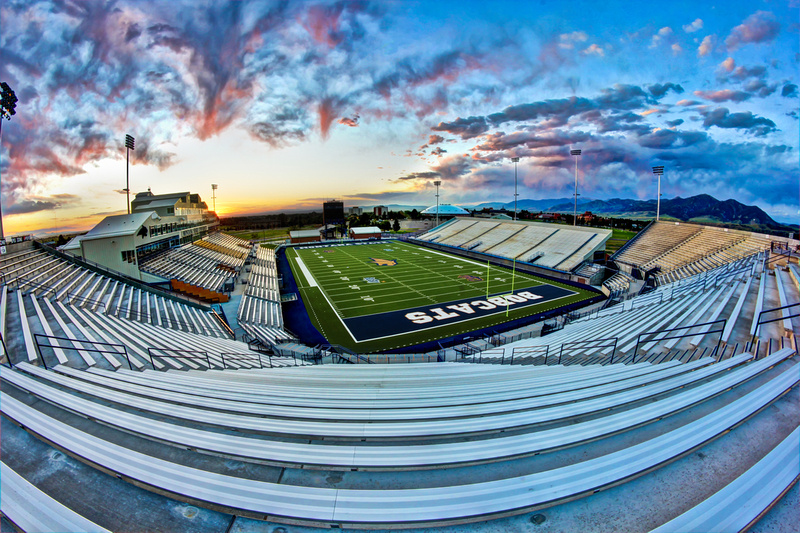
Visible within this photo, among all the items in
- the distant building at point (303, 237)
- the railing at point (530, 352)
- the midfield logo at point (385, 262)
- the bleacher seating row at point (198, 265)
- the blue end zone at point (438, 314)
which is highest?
the distant building at point (303, 237)

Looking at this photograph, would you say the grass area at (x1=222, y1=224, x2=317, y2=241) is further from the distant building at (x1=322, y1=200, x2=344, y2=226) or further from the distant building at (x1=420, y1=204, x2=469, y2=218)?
the distant building at (x1=420, y1=204, x2=469, y2=218)

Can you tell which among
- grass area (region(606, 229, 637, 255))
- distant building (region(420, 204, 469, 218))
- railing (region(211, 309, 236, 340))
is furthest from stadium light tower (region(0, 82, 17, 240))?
distant building (region(420, 204, 469, 218))

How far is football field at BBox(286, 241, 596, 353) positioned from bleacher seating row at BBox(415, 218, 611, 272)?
444cm

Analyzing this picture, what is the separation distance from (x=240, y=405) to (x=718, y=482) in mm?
5561

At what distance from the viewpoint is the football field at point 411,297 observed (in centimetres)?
1997

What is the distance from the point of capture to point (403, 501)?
2.82 metres

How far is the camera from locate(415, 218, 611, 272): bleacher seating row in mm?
35406

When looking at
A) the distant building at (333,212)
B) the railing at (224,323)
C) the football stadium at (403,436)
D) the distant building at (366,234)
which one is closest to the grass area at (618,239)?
the distant building at (366,234)

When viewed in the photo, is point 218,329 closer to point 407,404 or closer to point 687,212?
point 407,404

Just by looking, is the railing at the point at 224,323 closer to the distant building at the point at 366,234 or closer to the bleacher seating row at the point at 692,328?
the bleacher seating row at the point at 692,328

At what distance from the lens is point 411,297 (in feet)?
86.5

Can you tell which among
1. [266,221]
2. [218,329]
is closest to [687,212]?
[266,221]

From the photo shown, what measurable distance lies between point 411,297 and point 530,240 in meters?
24.3

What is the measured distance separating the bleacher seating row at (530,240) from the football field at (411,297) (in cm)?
444
